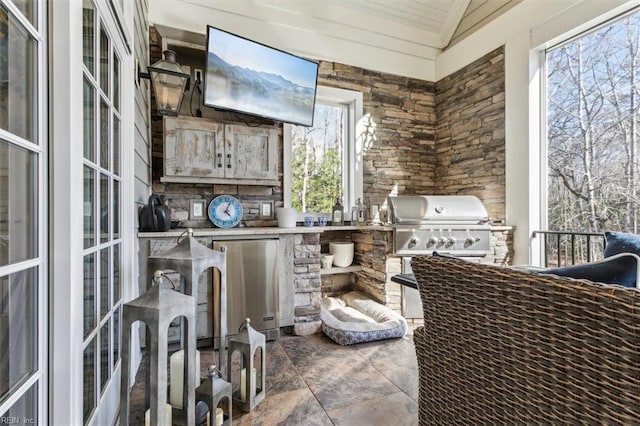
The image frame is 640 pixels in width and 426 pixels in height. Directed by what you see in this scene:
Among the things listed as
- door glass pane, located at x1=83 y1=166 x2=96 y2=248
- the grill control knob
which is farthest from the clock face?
the grill control knob

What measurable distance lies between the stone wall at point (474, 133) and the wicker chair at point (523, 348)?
2.60m

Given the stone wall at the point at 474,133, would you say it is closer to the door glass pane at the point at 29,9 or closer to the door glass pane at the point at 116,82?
the door glass pane at the point at 116,82

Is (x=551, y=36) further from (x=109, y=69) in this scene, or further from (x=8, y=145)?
(x=8, y=145)

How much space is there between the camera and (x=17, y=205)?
2.59 ft

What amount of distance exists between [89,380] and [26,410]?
364 mm

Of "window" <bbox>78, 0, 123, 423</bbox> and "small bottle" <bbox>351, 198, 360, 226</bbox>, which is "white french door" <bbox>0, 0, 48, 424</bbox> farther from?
"small bottle" <bbox>351, 198, 360, 226</bbox>

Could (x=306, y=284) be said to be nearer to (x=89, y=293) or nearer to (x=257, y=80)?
(x=89, y=293)

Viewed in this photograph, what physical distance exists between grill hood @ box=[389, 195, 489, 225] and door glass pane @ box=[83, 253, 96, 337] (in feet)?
8.23

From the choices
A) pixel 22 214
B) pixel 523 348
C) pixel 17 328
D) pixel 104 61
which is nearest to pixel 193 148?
pixel 104 61

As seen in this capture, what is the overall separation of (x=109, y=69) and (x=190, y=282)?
112 centimetres

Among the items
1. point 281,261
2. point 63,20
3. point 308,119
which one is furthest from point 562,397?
point 308,119

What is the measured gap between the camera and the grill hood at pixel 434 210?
10.1 ft

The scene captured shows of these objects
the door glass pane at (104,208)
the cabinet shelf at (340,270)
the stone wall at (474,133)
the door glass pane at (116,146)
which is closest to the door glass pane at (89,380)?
the door glass pane at (104,208)

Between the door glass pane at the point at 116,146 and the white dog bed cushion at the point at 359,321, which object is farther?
the white dog bed cushion at the point at 359,321
